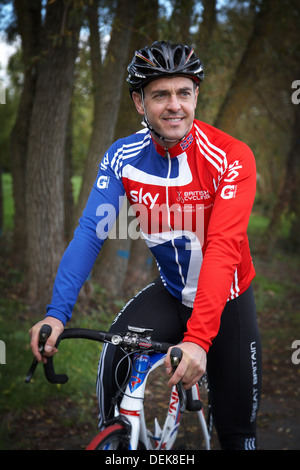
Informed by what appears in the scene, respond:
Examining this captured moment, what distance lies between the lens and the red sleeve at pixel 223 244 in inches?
88.5

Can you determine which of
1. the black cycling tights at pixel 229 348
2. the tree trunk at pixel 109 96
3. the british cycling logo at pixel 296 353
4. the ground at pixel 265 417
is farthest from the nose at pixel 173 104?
the british cycling logo at pixel 296 353

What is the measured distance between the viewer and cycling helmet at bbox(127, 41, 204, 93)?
2.68m

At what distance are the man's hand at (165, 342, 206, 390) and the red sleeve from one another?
50 mm

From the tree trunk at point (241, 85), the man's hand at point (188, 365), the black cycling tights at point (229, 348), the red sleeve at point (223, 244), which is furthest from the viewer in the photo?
the tree trunk at point (241, 85)

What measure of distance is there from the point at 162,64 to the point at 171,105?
23 cm

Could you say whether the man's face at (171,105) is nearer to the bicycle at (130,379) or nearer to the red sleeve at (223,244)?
the red sleeve at (223,244)

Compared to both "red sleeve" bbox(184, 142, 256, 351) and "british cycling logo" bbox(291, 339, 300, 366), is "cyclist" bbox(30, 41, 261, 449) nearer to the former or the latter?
"red sleeve" bbox(184, 142, 256, 351)

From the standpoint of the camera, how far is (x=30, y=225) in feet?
22.9

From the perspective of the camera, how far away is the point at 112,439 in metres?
2.40

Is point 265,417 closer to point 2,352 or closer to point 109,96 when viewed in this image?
point 2,352

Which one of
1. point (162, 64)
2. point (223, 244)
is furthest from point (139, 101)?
point (223, 244)

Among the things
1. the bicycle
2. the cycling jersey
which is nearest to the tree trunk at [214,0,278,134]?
the cycling jersey

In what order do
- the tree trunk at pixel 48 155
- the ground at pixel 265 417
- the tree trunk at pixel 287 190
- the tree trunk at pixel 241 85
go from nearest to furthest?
the ground at pixel 265 417 → the tree trunk at pixel 48 155 → the tree trunk at pixel 241 85 → the tree trunk at pixel 287 190

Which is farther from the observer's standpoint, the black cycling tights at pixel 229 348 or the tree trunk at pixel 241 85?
the tree trunk at pixel 241 85
